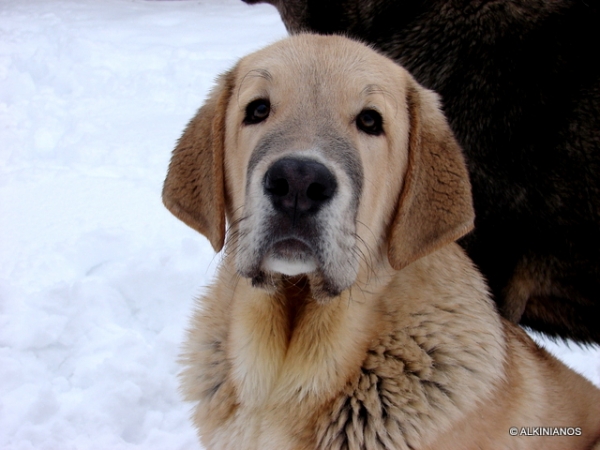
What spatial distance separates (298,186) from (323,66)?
84 cm

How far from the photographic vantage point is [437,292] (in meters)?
3.06

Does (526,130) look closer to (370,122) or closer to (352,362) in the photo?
(370,122)

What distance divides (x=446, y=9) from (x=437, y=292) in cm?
205

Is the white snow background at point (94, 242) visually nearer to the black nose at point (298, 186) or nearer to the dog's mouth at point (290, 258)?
the dog's mouth at point (290, 258)

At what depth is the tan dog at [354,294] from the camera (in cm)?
277

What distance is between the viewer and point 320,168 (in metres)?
2.38

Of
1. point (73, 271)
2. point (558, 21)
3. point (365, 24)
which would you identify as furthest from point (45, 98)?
→ point (558, 21)

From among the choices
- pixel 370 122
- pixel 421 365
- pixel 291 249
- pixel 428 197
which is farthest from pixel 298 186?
pixel 421 365

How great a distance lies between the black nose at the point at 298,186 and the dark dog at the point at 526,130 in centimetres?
179

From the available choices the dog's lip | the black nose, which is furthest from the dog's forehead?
the dog's lip

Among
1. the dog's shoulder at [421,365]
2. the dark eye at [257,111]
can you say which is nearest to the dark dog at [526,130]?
the dog's shoulder at [421,365]

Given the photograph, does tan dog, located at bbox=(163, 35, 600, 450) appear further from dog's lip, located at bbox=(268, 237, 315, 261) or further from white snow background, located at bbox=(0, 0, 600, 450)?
white snow background, located at bbox=(0, 0, 600, 450)

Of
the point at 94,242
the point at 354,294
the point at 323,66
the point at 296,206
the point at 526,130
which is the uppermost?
the point at 323,66

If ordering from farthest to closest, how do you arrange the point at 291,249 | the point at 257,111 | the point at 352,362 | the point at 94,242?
the point at 94,242 → the point at 257,111 → the point at 352,362 → the point at 291,249
